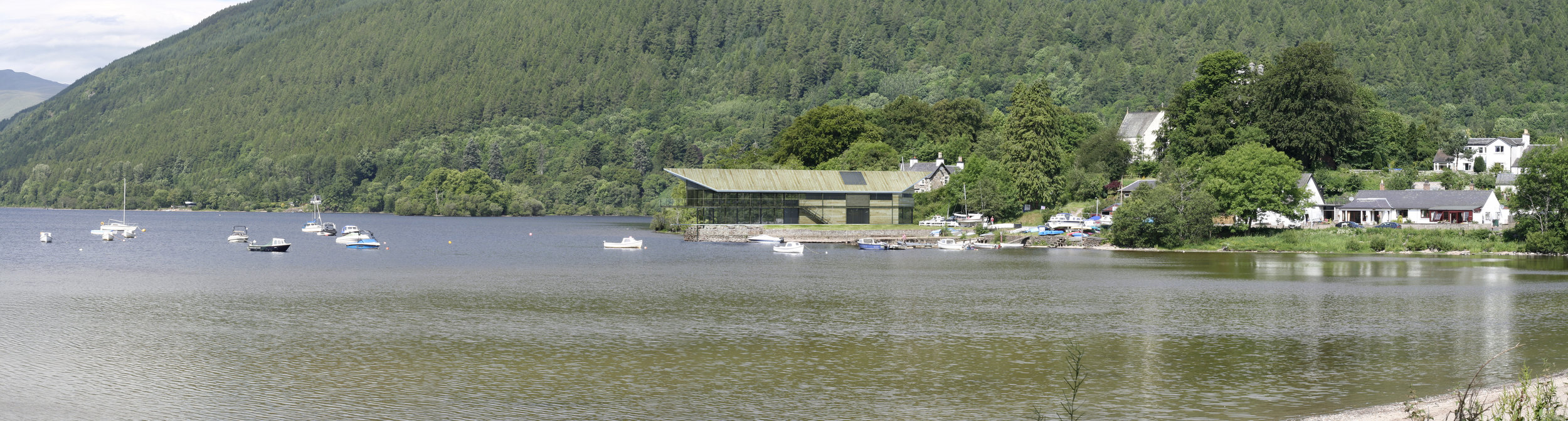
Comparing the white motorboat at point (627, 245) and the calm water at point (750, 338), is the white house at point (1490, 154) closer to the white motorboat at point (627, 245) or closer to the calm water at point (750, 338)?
the calm water at point (750, 338)

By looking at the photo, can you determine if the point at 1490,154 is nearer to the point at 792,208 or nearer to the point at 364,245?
the point at 792,208

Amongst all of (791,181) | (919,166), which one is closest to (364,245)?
(791,181)

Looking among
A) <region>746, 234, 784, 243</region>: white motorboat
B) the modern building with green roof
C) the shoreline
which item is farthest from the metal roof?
the shoreline

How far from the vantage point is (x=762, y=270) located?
66.2 metres

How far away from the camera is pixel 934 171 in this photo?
416 feet

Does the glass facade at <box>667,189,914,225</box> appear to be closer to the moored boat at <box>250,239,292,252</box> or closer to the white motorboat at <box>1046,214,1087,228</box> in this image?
the white motorboat at <box>1046,214,1087,228</box>

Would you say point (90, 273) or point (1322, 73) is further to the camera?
Answer: point (1322, 73)

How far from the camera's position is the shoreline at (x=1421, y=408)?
2077 centimetres

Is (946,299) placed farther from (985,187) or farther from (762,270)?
(985,187)

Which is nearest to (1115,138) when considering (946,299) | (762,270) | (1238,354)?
(762,270)

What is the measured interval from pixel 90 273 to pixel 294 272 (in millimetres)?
10879

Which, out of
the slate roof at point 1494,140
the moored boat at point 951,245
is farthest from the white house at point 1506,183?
the moored boat at point 951,245

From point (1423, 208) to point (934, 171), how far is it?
5120 cm

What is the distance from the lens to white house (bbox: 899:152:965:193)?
125438 mm
